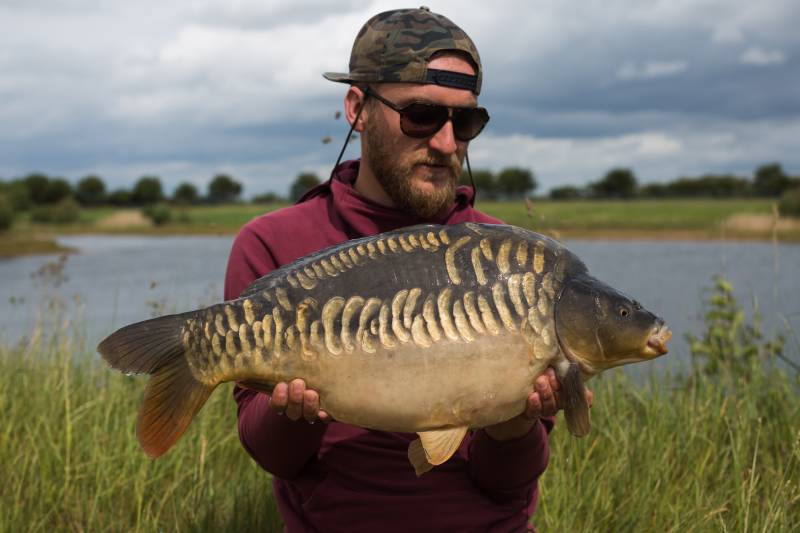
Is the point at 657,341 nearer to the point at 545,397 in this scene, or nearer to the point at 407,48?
the point at 545,397

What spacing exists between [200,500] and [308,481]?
952 mm

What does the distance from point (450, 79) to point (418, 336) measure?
910mm

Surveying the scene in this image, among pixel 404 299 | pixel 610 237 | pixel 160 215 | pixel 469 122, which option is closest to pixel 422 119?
pixel 469 122

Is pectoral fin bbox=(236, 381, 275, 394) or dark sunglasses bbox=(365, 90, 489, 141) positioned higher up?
dark sunglasses bbox=(365, 90, 489, 141)

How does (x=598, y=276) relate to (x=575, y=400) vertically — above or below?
below

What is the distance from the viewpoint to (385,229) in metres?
2.30

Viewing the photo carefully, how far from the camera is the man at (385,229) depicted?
6.64 ft

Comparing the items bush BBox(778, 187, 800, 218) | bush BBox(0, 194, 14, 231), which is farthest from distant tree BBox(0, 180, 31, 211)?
bush BBox(778, 187, 800, 218)

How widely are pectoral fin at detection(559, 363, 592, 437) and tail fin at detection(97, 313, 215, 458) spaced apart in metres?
0.77

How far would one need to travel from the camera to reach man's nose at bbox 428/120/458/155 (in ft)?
7.17

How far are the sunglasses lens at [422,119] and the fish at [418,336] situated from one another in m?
0.55

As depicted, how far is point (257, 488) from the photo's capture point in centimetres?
300

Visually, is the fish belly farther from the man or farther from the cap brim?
the cap brim

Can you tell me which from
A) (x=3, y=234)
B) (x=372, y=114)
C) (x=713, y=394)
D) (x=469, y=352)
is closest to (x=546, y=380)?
(x=469, y=352)
